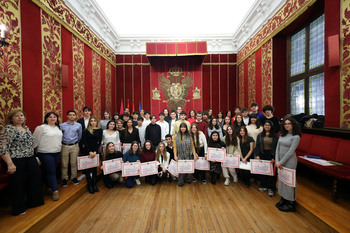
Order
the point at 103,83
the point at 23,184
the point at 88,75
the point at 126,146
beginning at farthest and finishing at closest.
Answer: the point at 103,83, the point at 88,75, the point at 126,146, the point at 23,184

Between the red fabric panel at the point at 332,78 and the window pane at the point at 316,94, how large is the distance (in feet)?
2.25

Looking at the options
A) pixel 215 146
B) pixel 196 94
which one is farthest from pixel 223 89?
pixel 215 146

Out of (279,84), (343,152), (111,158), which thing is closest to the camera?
(343,152)

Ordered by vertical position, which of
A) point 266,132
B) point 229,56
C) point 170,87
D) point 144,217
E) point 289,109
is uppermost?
point 229,56

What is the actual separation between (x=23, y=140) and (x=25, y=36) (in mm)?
2154

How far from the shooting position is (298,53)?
447 cm

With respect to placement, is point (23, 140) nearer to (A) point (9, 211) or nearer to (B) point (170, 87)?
(A) point (9, 211)

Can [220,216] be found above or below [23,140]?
below

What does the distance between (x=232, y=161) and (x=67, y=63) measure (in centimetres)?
482

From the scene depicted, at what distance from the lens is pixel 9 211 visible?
235 cm

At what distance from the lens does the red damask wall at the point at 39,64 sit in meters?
2.70

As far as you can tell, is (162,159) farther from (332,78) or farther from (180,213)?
(332,78)

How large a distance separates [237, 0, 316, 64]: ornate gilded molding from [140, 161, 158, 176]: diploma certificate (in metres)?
4.94

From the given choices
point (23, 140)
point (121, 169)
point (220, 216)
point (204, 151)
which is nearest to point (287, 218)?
point (220, 216)
